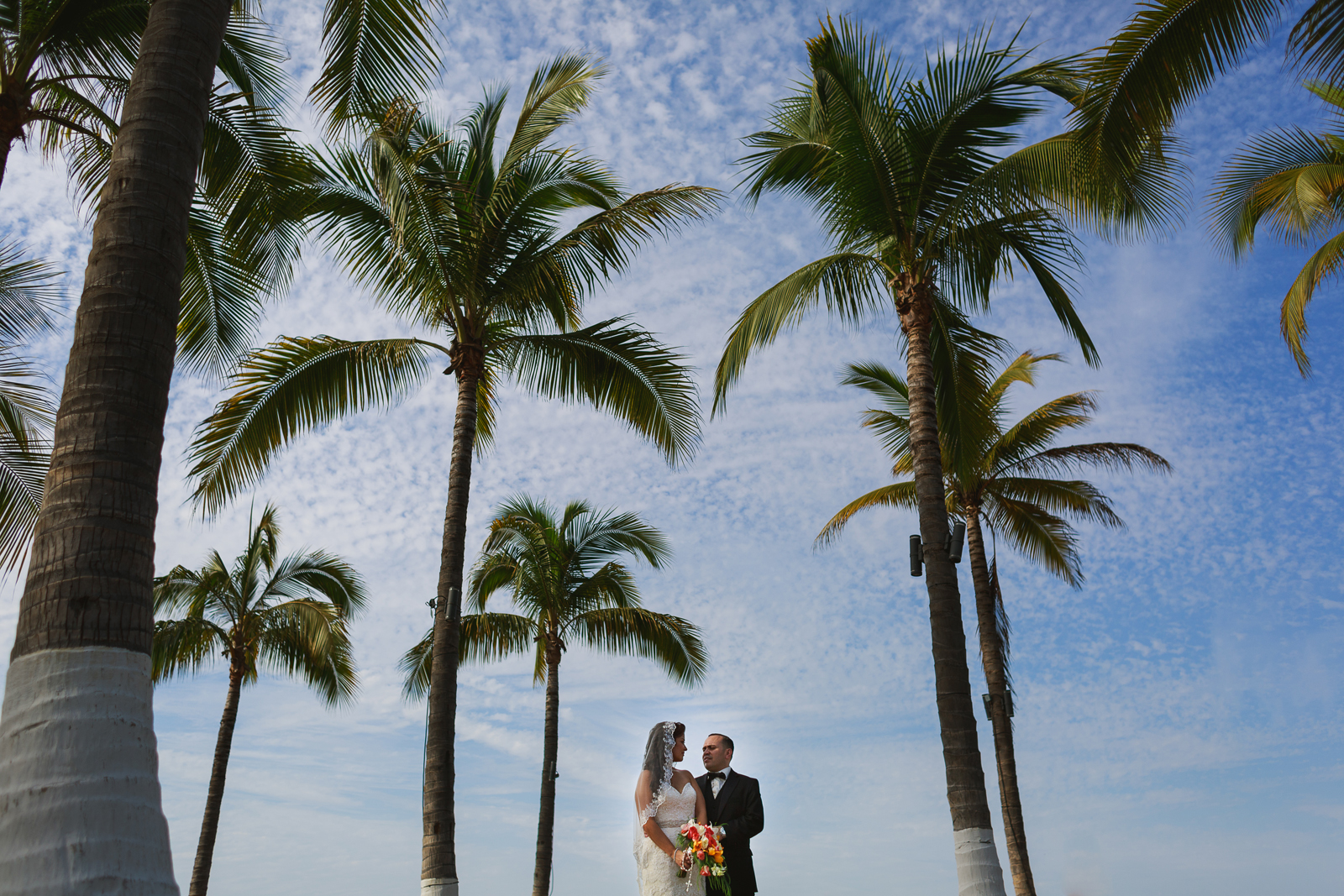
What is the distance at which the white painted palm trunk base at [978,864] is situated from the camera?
8.32m

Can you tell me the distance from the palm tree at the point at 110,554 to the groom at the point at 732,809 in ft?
14.9

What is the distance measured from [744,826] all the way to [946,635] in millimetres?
3276

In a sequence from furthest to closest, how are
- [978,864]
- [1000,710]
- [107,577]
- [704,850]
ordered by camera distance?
[1000,710] < [978,864] < [704,850] < [107,577]

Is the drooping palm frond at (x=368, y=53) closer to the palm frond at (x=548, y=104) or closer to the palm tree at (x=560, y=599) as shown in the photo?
the palm frond at (x=548, y=104)

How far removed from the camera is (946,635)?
9.48 m

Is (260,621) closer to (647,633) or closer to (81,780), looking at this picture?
(647,633)

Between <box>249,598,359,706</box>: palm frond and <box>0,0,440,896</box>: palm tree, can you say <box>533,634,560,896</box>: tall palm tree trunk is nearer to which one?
<box>249,598,359,706</box>: palm frond

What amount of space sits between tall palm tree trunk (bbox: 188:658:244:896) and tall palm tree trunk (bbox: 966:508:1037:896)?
52.2ft

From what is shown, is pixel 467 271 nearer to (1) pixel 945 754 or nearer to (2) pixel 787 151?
(2) pixel 787 151

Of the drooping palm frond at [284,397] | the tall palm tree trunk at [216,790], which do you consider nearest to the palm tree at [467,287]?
the drooping palm frond at [284,397]

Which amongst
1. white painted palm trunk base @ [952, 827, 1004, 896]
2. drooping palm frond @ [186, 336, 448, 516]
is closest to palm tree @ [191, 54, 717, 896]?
drooping palm frond @ [186, 336, 448, 516]

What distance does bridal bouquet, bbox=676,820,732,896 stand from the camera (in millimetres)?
6863

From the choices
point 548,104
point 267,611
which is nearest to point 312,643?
point 267,611

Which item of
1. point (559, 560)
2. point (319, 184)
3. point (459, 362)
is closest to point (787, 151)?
point (459, 362)
